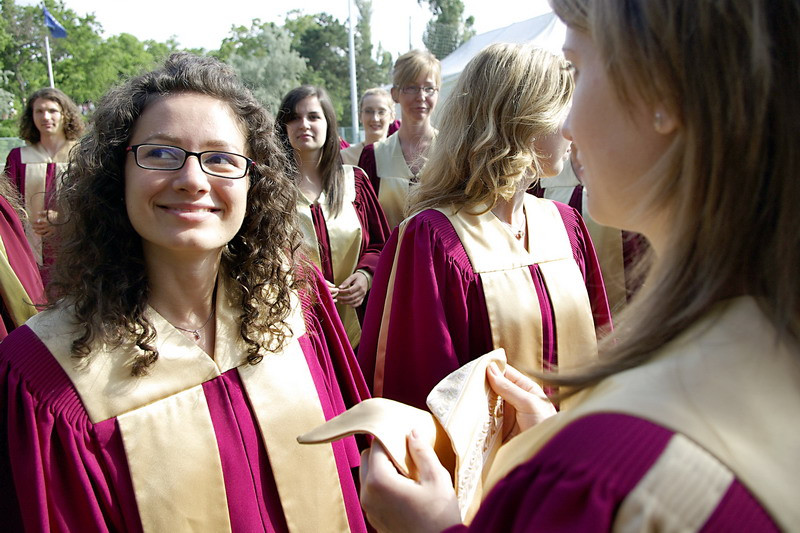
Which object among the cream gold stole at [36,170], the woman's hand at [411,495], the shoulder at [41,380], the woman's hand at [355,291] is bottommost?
the woman's hand at [355,291]

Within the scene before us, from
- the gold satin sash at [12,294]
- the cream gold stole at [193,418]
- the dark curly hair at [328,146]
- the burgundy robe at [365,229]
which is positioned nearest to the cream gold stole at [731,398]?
the cream gold stole at [193,418]

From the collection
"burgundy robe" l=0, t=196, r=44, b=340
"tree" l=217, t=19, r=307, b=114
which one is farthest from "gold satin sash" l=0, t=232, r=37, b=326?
"tree" l=217, t=19, r=307, b=114

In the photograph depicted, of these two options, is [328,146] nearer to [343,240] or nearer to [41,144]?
[343,240]

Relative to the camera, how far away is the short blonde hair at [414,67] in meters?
4.58

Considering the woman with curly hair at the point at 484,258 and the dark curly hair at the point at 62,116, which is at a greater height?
the dark curly hair at the point at 62,116

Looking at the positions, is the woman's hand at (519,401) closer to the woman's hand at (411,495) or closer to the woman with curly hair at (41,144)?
the woman's hand at (411,495)

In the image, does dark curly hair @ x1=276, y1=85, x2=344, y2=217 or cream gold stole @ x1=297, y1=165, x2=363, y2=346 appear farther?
dark curly hair @ x1=276, y1=85, x2=344, y2=217

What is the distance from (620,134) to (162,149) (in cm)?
117

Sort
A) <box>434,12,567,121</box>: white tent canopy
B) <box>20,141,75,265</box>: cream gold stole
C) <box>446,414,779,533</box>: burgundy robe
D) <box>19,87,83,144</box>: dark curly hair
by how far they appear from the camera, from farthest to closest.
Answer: <box>434,12,567,121</box>: white tent canopy → <box>19,87,83,144</box>: dark curly hair → <box>20,141,75,265</box>: cream gold stole → <box>446,414,779,533</box>: burgundy robe

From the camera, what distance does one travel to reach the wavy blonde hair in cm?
207

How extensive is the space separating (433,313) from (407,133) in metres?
2.98

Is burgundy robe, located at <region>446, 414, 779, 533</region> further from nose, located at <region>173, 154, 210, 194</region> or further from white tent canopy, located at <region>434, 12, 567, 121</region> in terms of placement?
white tent canopy, located at <region>434, 12, 567, 121</region>

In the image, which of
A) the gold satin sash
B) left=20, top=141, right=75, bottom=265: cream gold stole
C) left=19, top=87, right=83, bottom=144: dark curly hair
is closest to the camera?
the gold satin sash

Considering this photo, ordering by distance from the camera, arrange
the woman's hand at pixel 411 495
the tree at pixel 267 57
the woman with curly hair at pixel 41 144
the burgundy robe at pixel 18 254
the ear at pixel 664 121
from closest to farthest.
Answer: the ear at pixel 664 121 < the woman's hand at pixel 411 495 < the burgundy robe at pixel 18 254 < the woman with curly hair at pixel 41 144 < the tree at pixel 267 57
